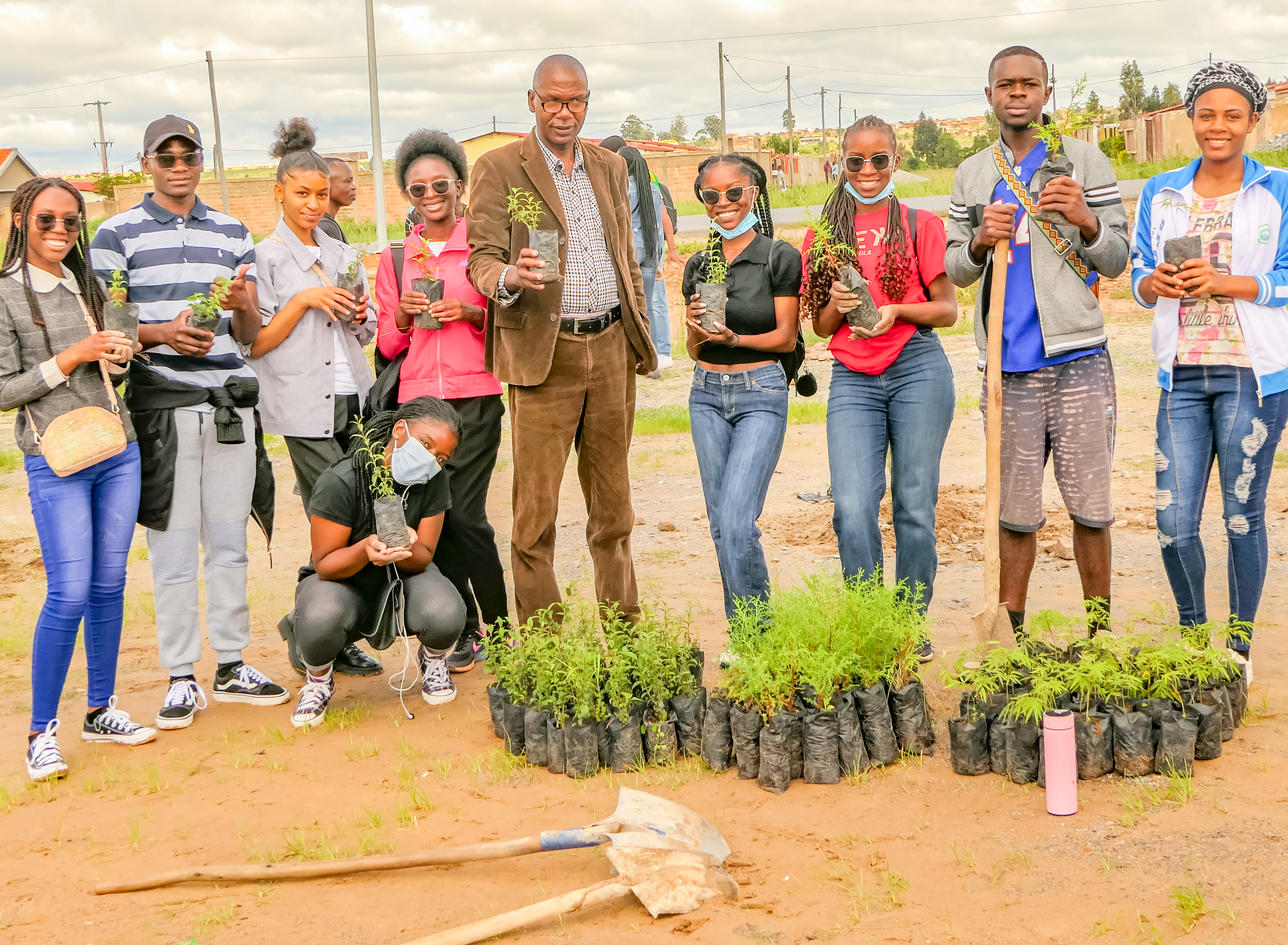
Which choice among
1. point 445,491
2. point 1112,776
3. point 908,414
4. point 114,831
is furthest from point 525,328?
point 1112,776

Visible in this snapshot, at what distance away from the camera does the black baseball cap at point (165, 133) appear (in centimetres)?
490

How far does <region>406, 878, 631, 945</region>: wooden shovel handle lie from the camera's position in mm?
3168

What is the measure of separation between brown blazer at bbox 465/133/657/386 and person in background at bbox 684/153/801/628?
45 centimetres

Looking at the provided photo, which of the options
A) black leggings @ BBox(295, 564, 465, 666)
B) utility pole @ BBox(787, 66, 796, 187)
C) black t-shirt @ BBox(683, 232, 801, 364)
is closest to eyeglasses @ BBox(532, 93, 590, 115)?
black t-shirt @ BBox(683, 232, 801, 364)

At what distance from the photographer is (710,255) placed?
16.8ft

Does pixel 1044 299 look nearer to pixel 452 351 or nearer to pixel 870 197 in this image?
pixel 870 197

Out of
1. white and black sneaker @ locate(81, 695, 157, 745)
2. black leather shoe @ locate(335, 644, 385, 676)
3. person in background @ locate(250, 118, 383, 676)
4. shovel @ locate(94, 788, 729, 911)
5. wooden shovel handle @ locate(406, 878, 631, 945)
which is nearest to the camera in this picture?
wooden shovel handle @ locate(406, 878, 631, 945)

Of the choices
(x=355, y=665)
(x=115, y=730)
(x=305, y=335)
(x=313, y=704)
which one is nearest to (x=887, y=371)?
(x=305, y=335)

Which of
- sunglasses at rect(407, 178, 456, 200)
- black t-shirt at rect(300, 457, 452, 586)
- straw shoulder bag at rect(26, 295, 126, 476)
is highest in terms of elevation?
sunglasses at rect(407, 178, 456, 200)

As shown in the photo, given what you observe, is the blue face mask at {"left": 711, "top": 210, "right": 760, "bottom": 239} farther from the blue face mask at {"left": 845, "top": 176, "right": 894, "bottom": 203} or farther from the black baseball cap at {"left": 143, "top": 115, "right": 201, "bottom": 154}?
the black baseball cap at {"left": 143, "top": 115, "right": 201, "bottom": 154}

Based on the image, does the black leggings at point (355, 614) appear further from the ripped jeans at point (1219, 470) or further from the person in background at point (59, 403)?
the ripped jeans at point (1219, 470)

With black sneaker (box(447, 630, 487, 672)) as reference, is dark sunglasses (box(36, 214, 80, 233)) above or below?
above

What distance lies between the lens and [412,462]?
15.6 ft

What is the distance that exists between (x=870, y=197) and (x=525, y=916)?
3.29 metres
